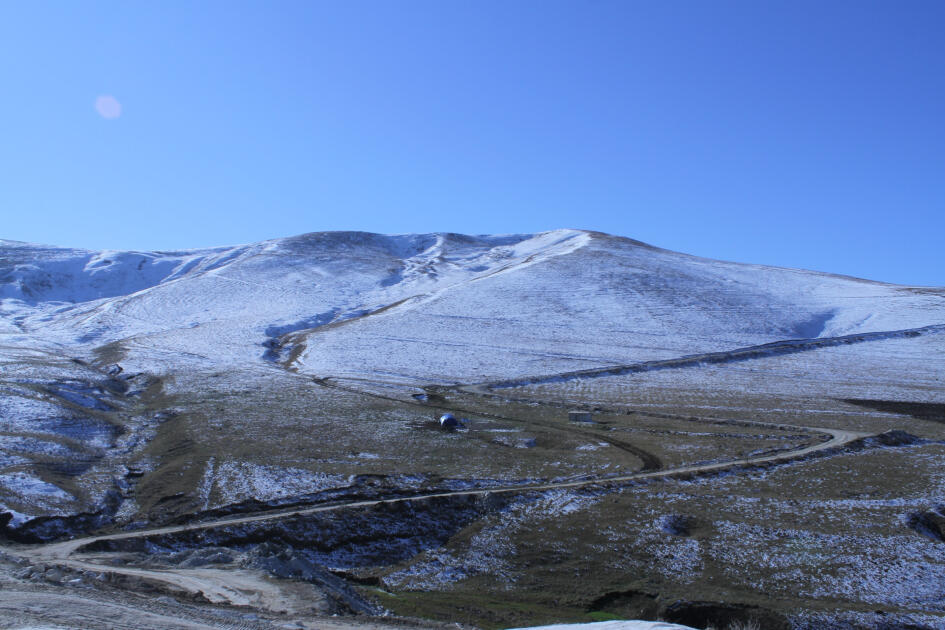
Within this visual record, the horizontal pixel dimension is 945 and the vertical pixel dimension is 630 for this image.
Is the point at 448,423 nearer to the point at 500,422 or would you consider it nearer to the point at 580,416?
the point at 500,422

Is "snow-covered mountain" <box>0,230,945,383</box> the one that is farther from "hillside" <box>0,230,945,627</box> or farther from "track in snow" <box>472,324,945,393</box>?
"track in snow" <box>472,324,945,393</box>

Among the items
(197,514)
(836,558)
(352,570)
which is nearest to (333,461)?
(197,514)

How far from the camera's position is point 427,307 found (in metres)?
85.9

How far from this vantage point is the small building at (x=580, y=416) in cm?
3915

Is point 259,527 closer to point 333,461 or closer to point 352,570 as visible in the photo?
point 352,570

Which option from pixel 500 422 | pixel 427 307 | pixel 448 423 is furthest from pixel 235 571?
pixel 427 307

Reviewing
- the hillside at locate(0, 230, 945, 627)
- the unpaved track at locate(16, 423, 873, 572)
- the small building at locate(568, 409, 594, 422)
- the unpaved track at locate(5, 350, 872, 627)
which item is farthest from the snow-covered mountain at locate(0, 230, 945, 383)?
the unpaved track at locate(5, 350, 872, 627)

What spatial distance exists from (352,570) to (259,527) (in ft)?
12.2

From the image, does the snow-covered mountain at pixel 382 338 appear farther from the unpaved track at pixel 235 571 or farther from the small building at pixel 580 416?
the small building at pixel 580 416

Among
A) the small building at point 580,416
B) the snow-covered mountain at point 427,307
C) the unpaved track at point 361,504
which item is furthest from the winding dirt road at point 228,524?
the snow-covered mountain at point 427,307

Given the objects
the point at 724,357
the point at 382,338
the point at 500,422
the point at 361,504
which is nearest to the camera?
the point at 361,504

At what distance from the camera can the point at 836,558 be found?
17781 mm

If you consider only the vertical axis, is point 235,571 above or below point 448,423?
below

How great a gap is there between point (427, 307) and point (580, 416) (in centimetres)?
4850
